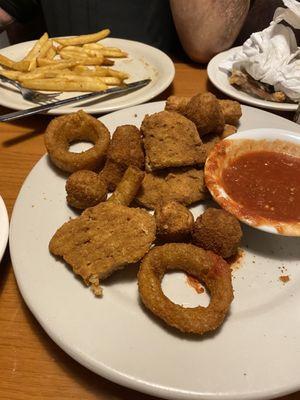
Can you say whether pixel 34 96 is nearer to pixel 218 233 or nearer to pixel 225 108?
pixel 225 108

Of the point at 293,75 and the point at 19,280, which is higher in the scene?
the point at 293,75

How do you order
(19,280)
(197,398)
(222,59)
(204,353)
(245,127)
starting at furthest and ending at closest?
1. (222,59)
2. (245,127)
3. (19,280)
4. (204,353)
5. (197,398)

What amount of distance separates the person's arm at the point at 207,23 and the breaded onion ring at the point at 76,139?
1468 mm

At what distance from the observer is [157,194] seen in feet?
5.82

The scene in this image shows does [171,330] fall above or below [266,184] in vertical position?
below

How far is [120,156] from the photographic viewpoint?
1.82m

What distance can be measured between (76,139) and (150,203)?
0.62 m

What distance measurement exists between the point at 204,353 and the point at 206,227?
47cm

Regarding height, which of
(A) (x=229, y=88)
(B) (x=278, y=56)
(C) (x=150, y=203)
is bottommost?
(C) (x=150, y=203)

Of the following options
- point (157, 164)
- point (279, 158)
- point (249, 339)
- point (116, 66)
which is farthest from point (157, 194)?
point (116, 66)

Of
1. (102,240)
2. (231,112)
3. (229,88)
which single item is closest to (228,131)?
(231,112)

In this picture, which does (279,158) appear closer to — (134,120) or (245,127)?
(245,127)

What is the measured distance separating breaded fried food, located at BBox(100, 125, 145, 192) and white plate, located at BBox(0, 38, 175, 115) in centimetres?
58

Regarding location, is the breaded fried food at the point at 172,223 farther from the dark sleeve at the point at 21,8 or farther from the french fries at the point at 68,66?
the dark sleeve at the point at 21,8
